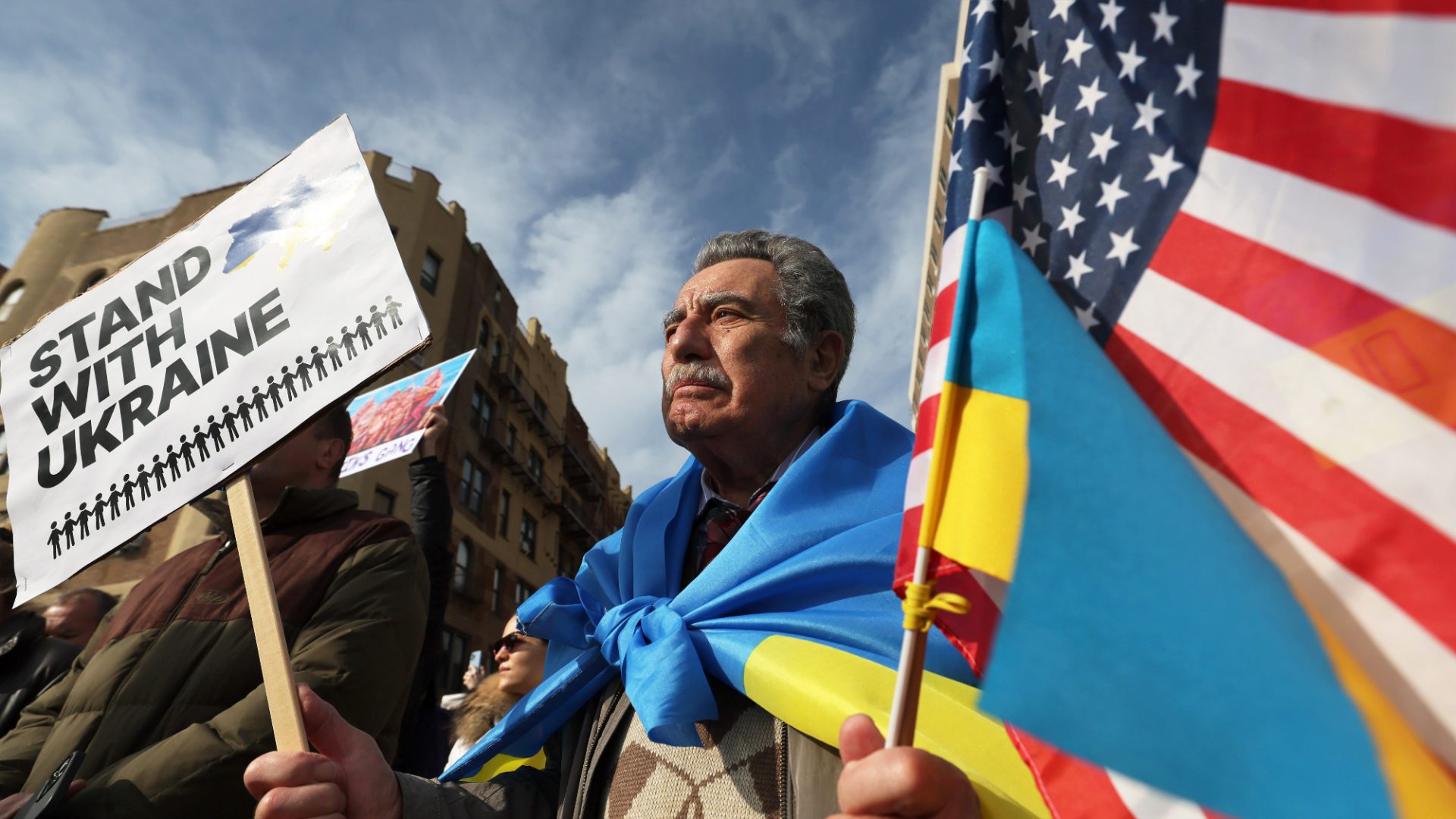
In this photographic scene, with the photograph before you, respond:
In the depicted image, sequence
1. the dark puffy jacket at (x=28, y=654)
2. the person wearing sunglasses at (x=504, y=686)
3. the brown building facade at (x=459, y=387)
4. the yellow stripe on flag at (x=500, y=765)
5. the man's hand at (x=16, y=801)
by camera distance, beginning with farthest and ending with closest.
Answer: the brown building facade at (x=459, y=387)
the person wearing sunglasses at (x=504, y=686)
the dark puffy jacket at (x=28, y=654)
the yellow stripe on flag at (x=500, y=765)
the man's hand at (x=16, y=801)

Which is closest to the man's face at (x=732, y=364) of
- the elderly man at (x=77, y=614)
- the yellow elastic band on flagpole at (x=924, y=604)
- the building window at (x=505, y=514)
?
the yellow elastic band on flagpole at (x=924, y=604)

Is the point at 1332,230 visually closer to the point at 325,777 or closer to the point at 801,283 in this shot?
the point at 801,283

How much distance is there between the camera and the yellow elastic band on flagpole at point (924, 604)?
1.08m

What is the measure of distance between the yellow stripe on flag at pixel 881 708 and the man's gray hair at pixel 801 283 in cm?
112

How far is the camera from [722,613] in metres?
1.99

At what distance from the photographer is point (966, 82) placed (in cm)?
161

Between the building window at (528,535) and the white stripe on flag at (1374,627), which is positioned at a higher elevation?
the building window at (528,535)

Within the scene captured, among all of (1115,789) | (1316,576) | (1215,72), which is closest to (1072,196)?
(1215,72)

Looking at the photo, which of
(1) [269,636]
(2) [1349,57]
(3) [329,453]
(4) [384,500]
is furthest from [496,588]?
(2) [1349,57]

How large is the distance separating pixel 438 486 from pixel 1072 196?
3803 millimetres

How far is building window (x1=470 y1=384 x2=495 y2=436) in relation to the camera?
28.6 metres

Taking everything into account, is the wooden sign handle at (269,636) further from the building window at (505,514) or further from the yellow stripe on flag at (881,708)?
the building window at (505,514)

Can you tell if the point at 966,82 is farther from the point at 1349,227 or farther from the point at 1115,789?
the point at 1115,789

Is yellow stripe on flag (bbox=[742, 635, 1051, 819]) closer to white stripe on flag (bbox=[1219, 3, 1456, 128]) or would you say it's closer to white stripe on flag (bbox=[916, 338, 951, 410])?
white stripe on flag (bbox=[916, 338, 951, 410])
